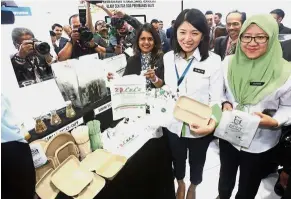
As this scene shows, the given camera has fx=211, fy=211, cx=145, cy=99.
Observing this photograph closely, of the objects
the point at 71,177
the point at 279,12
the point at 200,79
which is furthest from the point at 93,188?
the point at 279,12

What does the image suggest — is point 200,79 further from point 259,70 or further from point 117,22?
point 117,22

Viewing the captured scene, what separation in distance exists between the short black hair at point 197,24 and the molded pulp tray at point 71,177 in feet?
3.07

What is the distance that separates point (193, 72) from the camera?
133 cm

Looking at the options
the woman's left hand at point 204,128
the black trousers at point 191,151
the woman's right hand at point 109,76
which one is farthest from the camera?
the woman's right hand at point 109,76

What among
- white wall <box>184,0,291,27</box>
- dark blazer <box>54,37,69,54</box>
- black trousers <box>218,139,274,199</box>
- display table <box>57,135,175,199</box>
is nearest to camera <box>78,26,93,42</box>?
dark blazer <box>54,37,69,54</box>

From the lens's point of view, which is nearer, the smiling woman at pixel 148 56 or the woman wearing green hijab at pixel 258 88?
the woman wearing green hijab at pixel 258 88

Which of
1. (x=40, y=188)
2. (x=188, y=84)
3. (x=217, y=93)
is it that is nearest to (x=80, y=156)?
(x=40, y=188)

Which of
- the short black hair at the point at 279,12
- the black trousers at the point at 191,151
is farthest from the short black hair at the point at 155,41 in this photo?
the short black hair at the point at 279,12

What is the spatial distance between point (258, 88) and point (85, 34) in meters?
1.13

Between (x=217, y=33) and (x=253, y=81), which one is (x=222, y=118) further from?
(x=217, y=33)

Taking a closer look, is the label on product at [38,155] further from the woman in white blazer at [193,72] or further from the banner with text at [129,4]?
the banner with text at [129,4]

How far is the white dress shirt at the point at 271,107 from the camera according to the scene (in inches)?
45.1

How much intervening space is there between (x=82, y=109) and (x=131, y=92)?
368 millimetres

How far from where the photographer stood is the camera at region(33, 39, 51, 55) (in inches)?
45.7
